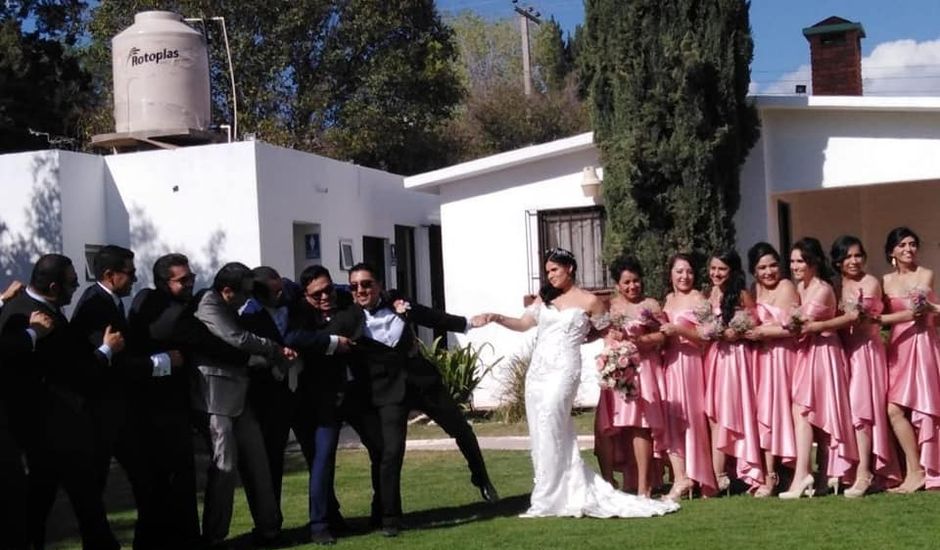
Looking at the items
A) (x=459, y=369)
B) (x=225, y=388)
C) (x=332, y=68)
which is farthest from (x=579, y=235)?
(x=332, y=68)

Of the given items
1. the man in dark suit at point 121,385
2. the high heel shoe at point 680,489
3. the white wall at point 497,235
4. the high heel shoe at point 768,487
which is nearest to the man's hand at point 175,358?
the man in dark suit at point 121,385

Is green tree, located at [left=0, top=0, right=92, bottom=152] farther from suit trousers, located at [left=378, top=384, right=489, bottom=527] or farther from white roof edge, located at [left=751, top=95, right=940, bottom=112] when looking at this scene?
suit trousers, located at [left=378, top=384, right=489, bottom=527]

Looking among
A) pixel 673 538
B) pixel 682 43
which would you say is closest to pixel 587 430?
pixel 682 43

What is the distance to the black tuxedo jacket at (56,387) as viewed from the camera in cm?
775

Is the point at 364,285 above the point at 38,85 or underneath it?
underneath

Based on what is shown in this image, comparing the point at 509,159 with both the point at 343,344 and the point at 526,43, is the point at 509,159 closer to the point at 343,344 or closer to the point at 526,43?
the point at 343,344

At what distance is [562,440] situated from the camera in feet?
29.5

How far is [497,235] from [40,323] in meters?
10.3

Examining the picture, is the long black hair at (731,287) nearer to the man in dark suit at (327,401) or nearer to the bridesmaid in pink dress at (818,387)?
the bridesmaid in pink dress at (818,387)

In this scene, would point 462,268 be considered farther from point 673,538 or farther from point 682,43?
point 673,538

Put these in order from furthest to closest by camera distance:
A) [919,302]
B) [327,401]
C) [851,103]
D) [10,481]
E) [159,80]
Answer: [159,80]
[851,103]
[919,302]
[327,401]
[10,481]

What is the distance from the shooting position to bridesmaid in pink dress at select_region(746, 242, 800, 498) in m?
9.36

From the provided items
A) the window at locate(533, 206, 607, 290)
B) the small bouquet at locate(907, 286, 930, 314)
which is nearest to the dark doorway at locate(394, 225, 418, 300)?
the window at locate(533, 206, 607, 290)

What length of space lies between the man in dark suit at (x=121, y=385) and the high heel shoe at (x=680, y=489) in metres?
3.80
